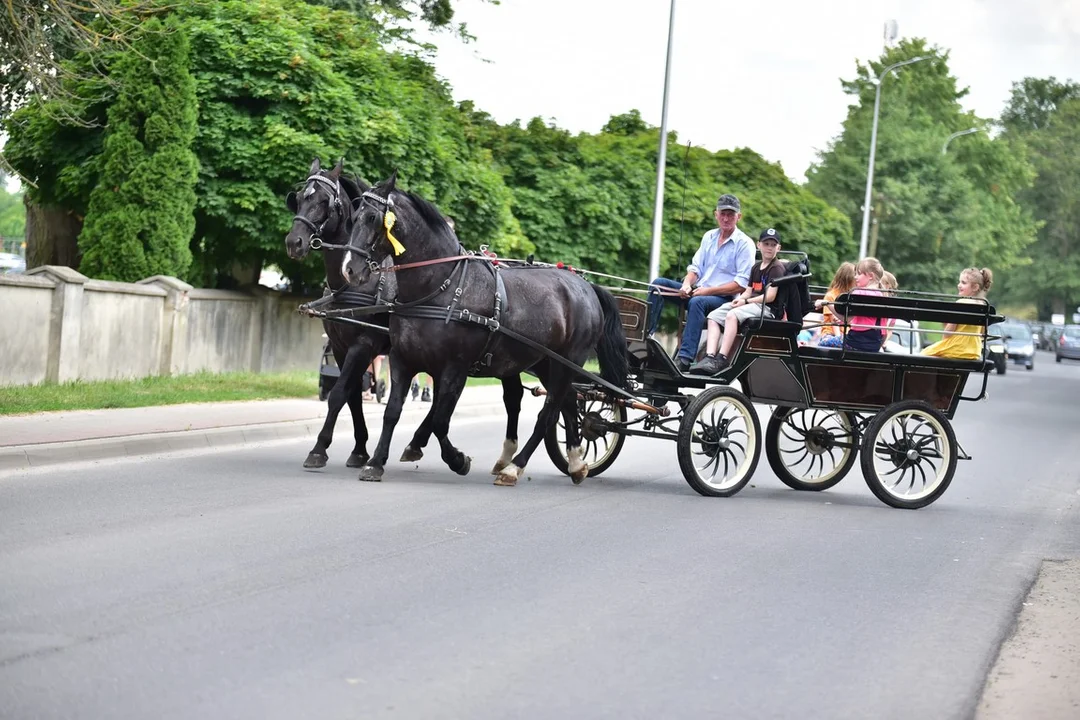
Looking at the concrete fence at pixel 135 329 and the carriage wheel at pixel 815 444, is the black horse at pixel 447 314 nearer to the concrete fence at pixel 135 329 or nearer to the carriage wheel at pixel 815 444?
the carriage wheel at pixel 815 444

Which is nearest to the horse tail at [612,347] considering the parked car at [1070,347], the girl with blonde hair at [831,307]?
the girl with blonde hair at [831,307]

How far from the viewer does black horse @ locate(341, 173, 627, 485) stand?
37.2 feet

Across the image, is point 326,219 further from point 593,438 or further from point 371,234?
point 593,438

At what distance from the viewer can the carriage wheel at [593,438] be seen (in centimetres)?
1267

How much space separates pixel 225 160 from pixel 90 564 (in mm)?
15735

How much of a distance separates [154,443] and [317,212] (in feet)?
10.3

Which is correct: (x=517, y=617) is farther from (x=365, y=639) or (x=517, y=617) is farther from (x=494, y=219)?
(x=494, y=219)

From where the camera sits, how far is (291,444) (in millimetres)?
14898

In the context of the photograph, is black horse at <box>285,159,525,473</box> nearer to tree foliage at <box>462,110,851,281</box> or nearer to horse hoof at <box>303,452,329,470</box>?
horse hoof at <box>303,452,329,470</box>

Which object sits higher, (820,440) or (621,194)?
(621,194)

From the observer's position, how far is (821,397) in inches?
484

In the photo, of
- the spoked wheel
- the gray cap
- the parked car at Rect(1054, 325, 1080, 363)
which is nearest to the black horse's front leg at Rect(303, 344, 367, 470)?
the gray cap

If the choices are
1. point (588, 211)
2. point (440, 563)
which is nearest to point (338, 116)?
point (588, 211)

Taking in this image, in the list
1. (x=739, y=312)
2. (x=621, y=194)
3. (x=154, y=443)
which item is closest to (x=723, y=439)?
(x=739, y=312)
